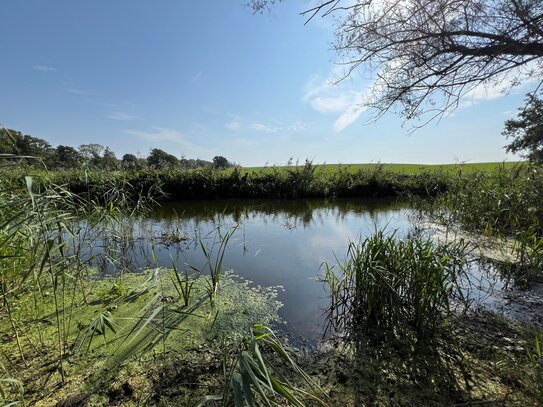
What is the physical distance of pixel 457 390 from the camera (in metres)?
1.91

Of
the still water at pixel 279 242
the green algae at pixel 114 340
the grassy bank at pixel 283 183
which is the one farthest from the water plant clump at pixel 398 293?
the grassy bank at pixel 283 183

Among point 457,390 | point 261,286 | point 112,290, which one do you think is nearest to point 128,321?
point 112,290

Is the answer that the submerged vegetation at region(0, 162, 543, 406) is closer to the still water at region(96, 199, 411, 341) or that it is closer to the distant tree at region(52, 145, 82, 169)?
the distant tree at region(52, 145, 82, 169)

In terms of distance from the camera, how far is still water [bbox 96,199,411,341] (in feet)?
11.5

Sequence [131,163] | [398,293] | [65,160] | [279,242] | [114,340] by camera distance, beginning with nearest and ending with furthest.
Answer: [114,340] → [398,293] → [65,160] → [279,242] → [131,163]

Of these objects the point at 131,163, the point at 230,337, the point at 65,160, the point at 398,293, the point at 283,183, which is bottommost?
the point at 230,337

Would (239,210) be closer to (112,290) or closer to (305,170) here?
(305,170)

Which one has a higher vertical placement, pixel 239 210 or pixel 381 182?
pixel 381 182

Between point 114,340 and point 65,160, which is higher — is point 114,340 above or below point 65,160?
below

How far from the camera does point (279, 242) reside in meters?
5.95

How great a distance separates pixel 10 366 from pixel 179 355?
3.80ft

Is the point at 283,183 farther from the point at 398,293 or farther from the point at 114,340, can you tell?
the point at 114,340

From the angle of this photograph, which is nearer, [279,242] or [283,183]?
[279,242]

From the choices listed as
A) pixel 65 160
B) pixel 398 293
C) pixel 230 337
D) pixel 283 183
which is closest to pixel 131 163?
pixel 283 183
